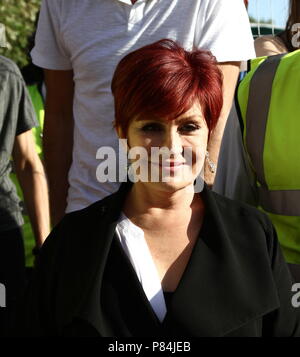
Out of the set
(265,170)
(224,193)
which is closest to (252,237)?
(265,170)

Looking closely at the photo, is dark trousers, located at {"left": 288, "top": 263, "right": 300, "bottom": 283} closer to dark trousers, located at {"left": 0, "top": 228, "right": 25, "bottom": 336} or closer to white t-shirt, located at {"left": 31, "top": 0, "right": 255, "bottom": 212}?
white t-shirt, located at {"left": 31, "top": 0, "right": 255, "bottom": 212}

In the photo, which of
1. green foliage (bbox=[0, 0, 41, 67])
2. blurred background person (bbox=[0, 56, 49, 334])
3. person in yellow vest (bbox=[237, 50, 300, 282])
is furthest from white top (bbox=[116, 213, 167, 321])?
green foliage (bbox=[0, 0, 41, 67])

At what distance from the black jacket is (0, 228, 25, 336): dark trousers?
3.95 ft

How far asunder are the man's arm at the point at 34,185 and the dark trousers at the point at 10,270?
14 centimetres

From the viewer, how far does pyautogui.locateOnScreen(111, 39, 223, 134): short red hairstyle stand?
7.04 feet

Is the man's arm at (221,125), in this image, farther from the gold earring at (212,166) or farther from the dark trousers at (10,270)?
the dark trousers at (10,270)

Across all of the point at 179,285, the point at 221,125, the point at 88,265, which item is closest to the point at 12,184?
the point at 221,125

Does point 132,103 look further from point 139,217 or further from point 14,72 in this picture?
point 14,72

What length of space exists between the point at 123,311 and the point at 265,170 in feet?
1.93

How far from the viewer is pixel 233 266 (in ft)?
7.02

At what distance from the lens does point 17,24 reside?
6.28 m

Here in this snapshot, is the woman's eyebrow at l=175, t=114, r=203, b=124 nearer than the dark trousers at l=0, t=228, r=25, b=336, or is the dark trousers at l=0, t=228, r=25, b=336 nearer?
the woman's eyebrow at l=175, t=114, r=203, b=124

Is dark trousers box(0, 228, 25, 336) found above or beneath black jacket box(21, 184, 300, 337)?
beneath
